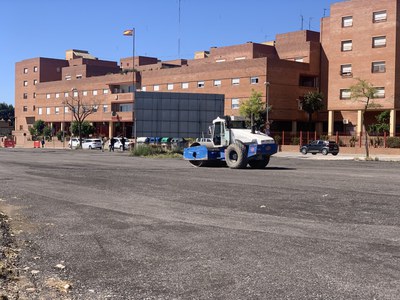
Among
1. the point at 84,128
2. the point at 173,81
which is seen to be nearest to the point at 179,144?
the point at 173,81

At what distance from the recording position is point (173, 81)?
76250 millimetres

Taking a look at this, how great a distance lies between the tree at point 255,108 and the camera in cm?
5981

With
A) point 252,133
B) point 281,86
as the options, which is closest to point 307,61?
point 281,86

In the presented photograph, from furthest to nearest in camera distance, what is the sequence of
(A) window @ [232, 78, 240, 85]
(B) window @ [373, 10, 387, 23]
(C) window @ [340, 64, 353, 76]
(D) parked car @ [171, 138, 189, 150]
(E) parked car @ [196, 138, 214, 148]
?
(A) window @ [232, 78, 240, 85], (C) window @ [340, 64, 353, 76], (B) window @ [373, 10, 387, 23], (D) parked car @ [171, 138, 189, 150], (E) parked car @ [196, 138, 214, 148]

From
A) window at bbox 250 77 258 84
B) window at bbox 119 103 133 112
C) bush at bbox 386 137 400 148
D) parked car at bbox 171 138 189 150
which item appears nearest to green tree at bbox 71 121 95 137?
window at bbox 119 103 133 112

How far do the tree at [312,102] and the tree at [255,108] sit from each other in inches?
219

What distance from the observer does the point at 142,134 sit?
1766 inches

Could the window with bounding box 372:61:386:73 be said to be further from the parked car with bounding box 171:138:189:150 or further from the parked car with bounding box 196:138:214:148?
the parked car with bounding box 196:138:214:148

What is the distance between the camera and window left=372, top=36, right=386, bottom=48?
54.9 metres

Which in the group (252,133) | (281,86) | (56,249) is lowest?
(56,249)

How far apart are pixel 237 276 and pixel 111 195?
8.54 m

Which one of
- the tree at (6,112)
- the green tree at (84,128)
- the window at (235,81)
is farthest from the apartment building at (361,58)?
the tree at (6,112)

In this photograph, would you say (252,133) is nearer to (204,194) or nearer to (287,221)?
(204,194)

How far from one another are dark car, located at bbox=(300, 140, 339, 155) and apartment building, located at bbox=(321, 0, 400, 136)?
→ 273 inches
